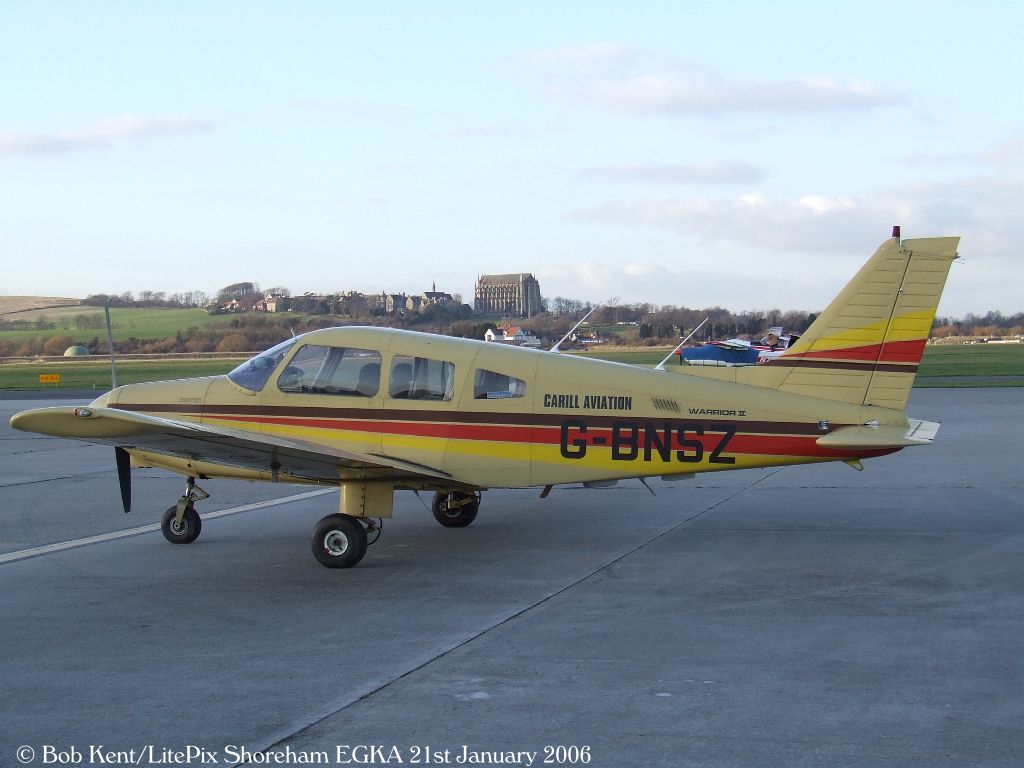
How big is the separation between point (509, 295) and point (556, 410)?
18.1 m

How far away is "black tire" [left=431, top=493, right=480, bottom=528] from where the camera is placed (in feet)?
37.6

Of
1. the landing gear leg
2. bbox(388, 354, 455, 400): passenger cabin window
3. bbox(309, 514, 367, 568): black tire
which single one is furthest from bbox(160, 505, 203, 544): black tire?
bbox(388, 354, 455, 400): passenger cabin window

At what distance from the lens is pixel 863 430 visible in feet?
31.3

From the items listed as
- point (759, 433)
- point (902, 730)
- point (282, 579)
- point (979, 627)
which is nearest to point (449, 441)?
point (282, 579)

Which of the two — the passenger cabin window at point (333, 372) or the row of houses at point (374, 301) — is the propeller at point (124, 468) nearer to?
the passenger cabin window at point (333, 372)

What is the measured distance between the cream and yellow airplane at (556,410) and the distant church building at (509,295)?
38.4 ft

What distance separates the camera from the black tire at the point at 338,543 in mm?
9266

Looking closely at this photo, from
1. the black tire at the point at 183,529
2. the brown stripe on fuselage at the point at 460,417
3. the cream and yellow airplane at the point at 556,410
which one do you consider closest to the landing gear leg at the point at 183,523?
the black tire at the point at 183,529

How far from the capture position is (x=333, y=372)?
10242 mm

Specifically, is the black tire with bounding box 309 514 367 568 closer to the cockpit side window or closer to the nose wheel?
the nose wheel

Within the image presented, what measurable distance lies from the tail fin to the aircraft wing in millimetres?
3854

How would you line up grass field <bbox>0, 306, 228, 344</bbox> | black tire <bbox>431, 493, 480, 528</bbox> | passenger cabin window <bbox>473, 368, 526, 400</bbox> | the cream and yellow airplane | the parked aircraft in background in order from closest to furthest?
the cream and yellow airplane → passenger cabin window <bbox>473, 368, 526, 400</bbox> → black tire <bbox>431, 493, 480, 528</bbox> → grass field <bbox>0, 306, 228, 344</bbox> → the parked aircraft in background

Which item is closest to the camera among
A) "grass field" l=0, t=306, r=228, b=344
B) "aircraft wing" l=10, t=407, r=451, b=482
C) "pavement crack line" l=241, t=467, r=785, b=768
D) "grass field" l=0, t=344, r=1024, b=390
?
"pavement crack line" l=241, t=467, r=785, b=768

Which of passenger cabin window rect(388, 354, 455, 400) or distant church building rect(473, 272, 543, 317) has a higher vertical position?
distant church building rect(473, 272, 543, 317)
